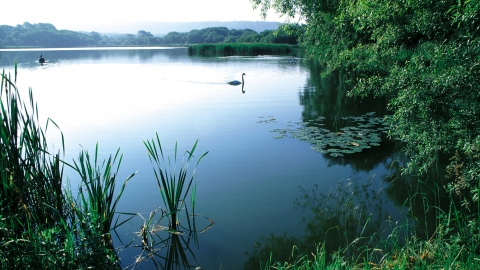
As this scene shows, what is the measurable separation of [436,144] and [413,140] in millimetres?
528

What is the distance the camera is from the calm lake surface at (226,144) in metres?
4.20

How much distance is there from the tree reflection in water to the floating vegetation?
4.60 feet

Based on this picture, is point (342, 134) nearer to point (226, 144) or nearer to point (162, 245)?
point (226, 144)

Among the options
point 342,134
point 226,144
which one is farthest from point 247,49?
point 226,144

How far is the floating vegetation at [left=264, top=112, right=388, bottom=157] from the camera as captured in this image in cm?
665

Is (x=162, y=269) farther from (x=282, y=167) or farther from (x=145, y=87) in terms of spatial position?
(x=145, y=87)

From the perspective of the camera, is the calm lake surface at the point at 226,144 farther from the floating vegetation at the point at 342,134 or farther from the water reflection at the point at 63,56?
the water reflection at the point at 63,56

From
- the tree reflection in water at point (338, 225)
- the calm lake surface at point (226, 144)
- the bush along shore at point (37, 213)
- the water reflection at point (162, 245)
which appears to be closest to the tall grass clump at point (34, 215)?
the bush along shore at point (37, 213)

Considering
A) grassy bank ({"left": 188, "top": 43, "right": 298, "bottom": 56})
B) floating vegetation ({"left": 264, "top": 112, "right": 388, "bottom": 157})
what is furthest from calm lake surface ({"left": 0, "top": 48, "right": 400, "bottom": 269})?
grassy bank ({"left": 188, "top": 43, "right": 298, "bottom": 56})

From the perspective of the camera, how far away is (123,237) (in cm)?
385

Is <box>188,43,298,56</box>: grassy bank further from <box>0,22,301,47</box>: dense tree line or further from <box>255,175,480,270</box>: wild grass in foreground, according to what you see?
<box>255,175,480,270</box>: wild grass in foreground

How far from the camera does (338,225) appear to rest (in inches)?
162

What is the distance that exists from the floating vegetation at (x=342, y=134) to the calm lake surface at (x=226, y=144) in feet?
0.49

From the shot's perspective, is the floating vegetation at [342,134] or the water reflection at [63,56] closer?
the floating vegetation at [342,134]
